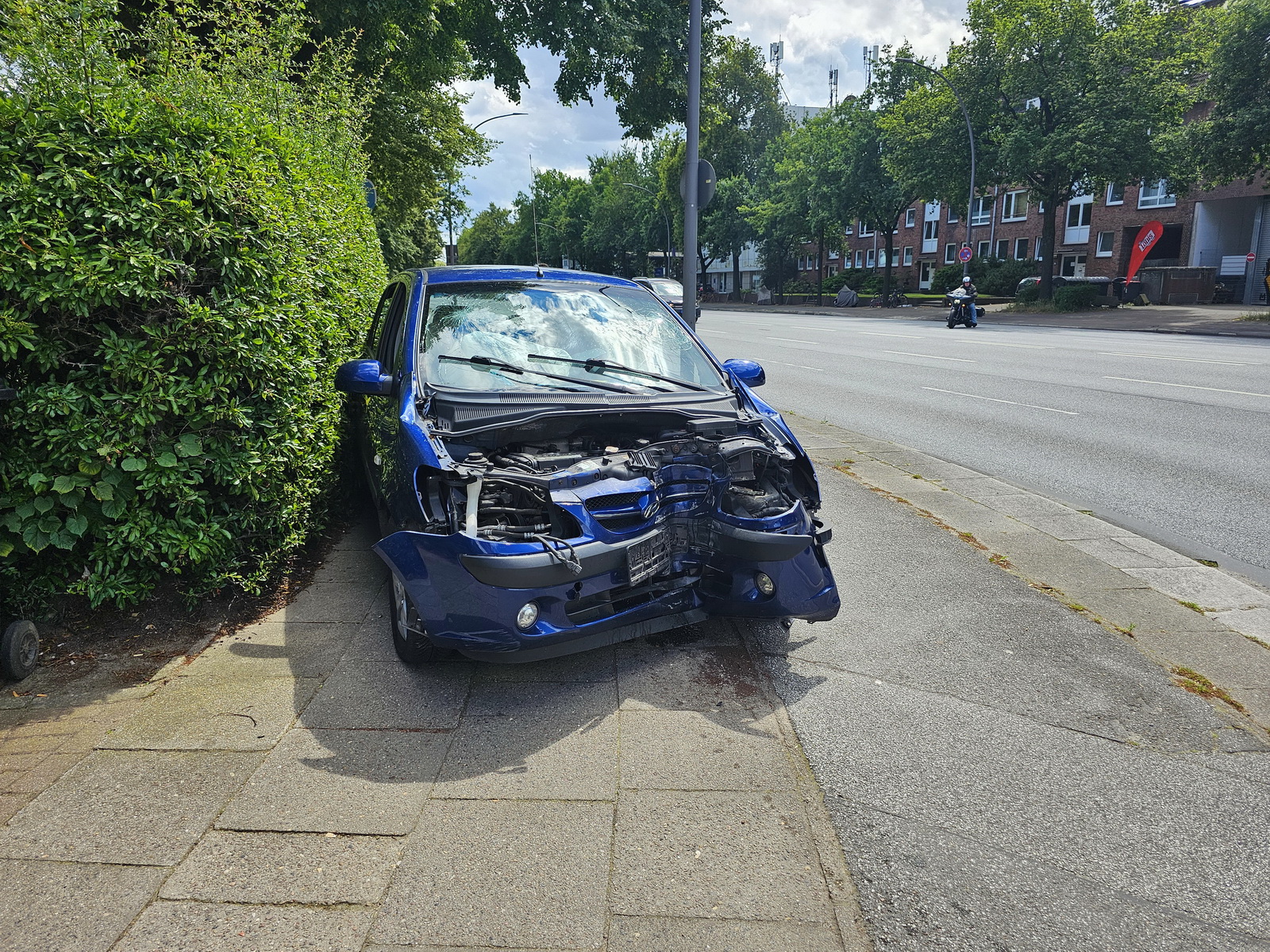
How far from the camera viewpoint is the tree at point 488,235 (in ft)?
379

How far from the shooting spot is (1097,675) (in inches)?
154

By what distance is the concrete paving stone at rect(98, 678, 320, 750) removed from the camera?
3289mm

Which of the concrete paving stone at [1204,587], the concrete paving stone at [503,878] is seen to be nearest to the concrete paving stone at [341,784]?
the concrete paving stone at [503,878]

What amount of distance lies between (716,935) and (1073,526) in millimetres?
5028

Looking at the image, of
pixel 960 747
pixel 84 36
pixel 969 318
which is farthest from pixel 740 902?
pixel 969 318

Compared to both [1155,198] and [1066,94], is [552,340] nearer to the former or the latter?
[1066,94]

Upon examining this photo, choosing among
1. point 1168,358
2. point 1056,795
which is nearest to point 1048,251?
point 1168,358

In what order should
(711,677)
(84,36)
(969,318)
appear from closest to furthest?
(711,677), (84,36), (969,318)

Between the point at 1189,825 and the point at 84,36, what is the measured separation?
5.80m

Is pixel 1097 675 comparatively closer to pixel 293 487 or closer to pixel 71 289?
pixel 293 487

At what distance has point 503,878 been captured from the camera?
2.56 metres

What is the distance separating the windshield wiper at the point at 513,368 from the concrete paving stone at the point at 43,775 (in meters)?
2.39

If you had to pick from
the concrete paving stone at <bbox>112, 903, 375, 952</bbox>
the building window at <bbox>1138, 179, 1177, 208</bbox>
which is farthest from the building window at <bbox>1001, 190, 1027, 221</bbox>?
the concrete paving stone at <bbox>112, 903, 375, 952</bbox>

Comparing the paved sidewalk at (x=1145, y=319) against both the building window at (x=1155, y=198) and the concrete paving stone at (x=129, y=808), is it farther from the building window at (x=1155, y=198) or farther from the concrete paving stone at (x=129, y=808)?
the concrete paving stone at (x=129, y=808)
